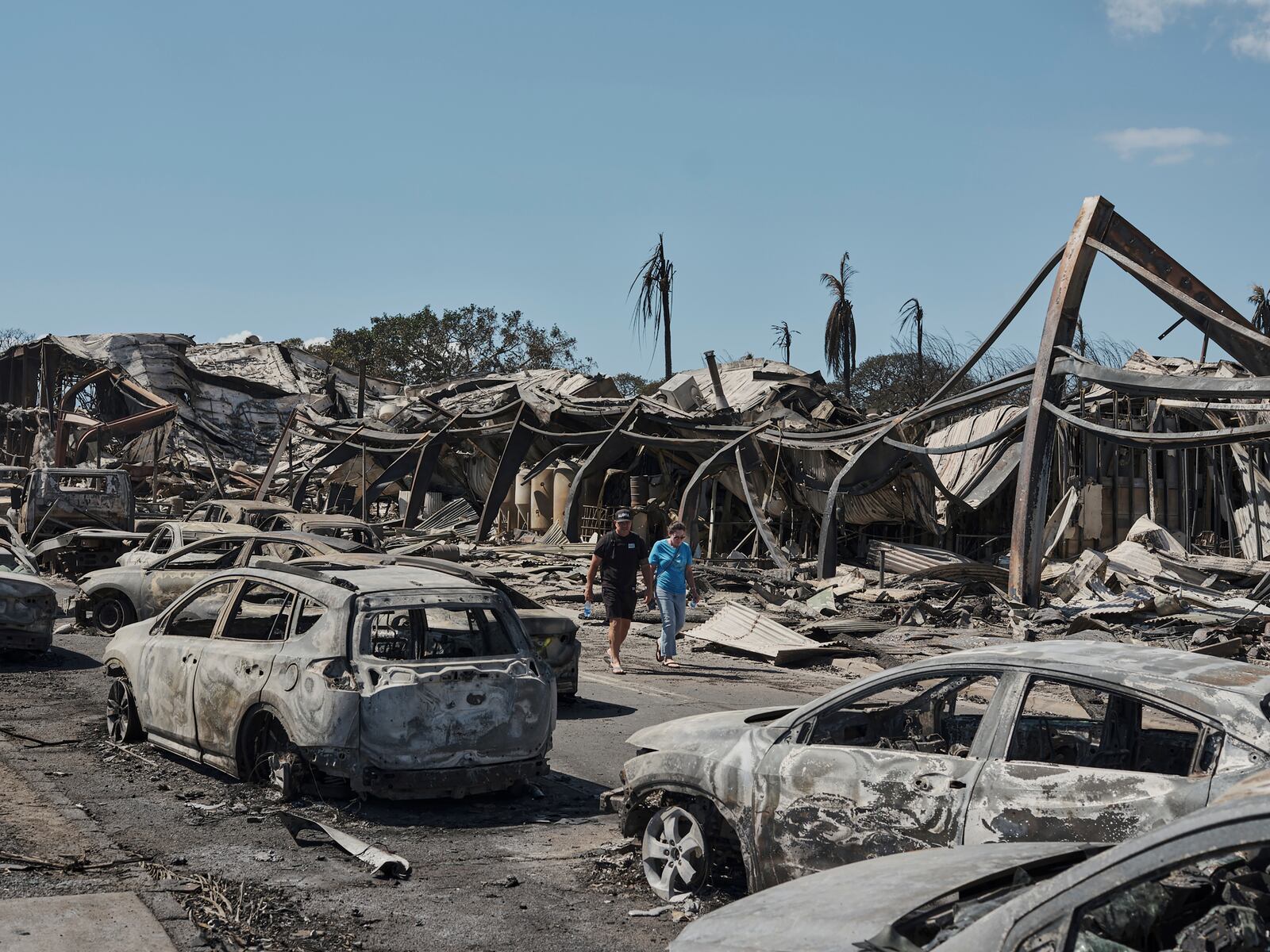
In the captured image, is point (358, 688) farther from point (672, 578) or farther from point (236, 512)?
point (236, 512)

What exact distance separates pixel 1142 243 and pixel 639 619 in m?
9.70

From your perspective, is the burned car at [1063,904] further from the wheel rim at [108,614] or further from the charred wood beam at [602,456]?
the charred wood beam at [602,456]

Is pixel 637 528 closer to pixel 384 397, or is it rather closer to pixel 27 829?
pixel 27 829

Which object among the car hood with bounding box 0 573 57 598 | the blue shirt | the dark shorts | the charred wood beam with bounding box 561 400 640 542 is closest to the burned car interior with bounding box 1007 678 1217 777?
the dark shorts

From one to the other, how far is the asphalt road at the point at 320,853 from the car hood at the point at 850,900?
4.99 ft

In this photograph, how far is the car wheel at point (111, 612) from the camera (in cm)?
1450

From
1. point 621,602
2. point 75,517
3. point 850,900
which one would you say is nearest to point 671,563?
point 621,602

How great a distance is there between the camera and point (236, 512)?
18.4 meters

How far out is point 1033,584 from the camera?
1803 centimetres

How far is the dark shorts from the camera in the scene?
13703 millimetres

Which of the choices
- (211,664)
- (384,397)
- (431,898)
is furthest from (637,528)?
(384,397)

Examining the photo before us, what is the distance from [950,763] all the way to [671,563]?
8987 millimetres

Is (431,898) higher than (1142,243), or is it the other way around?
(1142,243)

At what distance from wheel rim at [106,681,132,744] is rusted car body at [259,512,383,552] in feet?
20.8
